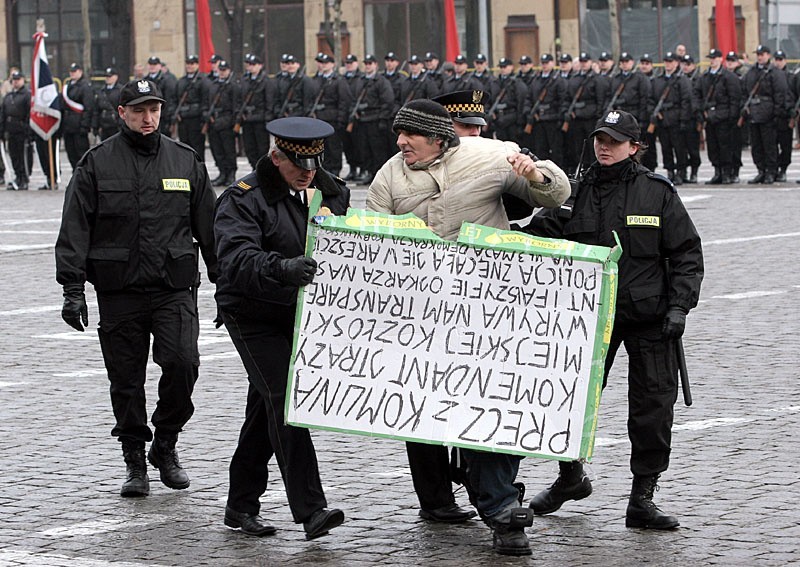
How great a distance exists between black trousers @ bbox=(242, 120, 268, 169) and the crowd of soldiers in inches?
1.1

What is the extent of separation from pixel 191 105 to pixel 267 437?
77.5 ft

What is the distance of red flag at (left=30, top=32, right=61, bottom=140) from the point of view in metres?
29.4

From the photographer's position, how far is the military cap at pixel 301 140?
6.84 meters

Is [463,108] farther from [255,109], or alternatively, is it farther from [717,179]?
[255,109]

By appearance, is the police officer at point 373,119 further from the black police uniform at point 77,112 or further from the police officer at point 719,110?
the police officer at point 719,110

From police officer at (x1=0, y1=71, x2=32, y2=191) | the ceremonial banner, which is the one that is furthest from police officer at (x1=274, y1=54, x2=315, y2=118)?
the ceremonial banner

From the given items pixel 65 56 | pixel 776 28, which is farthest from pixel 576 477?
pixel 65 56

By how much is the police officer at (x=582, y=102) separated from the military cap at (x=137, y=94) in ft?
67.3

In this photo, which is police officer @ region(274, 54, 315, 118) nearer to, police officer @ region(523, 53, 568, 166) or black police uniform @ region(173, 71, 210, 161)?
black police uniform @ region(173, 71, 210, 161)

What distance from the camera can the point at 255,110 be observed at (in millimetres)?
29625

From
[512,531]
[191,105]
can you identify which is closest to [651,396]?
[512,531]

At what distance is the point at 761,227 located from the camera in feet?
65.6

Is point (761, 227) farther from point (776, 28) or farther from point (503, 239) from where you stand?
point (776, 28)

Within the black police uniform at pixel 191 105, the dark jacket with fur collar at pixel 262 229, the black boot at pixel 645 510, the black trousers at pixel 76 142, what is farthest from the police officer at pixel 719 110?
the dark jacket with fur collar at pixel 262 229
